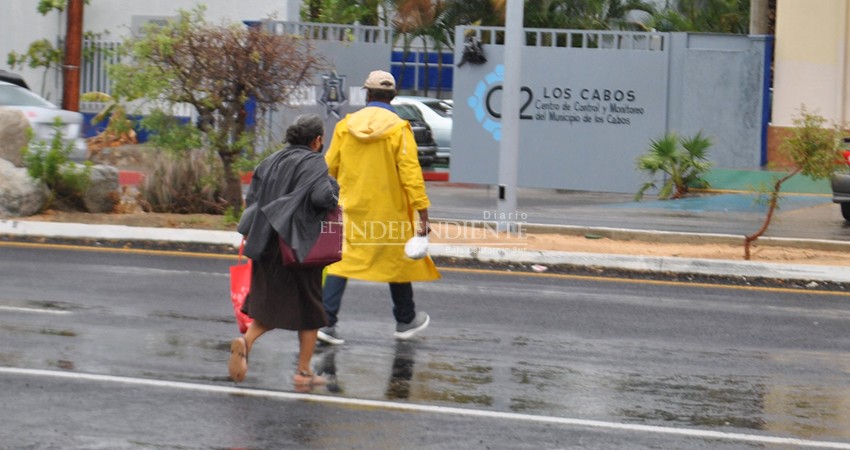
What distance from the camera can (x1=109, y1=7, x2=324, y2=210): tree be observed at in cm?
1445

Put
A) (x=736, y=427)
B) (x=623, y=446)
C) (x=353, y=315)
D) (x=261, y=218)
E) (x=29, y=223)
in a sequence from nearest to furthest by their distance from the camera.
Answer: (x=623, y=446) < (x=736, y=427) < (x=261, y=218) < (x=353, y=315) < (x=29, y=223)

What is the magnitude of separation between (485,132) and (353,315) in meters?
11.8

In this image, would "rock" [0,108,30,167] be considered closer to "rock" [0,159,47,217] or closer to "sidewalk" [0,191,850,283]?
"rock" [0,159,47,217]

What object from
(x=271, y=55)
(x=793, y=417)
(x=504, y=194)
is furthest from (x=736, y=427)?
(x=271, y=55)

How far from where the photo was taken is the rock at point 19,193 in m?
15.1

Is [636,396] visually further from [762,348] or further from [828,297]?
[828,297]

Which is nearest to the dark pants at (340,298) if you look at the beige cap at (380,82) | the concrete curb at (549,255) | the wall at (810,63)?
the beige cap at (380,82)

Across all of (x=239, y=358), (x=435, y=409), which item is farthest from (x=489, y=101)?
(x=435, y=409)

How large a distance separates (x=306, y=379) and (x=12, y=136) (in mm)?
10108

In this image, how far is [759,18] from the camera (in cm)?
→ 2484

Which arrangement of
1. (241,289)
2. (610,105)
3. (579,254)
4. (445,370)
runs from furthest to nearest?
(610,105) → (579,254) → (445,370) → (241,289)

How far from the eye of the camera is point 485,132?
70.5 ft

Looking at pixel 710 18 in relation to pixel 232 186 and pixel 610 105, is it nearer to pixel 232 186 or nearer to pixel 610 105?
pixel 610 105

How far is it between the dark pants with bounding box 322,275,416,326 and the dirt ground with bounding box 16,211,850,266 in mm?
4900
